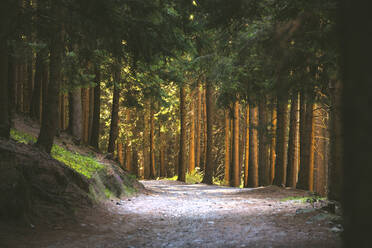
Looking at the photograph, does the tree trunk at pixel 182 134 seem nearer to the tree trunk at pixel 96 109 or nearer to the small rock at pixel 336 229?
the tree trunk at pixel 96 109

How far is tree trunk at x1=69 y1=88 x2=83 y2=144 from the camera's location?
15.2 m

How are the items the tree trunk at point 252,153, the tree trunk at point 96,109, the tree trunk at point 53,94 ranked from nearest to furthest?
the tree trunk at point 53,94
the tree trunk at point 96,109
the tree trunk at point 252,153

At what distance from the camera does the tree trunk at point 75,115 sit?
50.0ft

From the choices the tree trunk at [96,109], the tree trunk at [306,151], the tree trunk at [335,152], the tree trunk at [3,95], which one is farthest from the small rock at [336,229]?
the tree trunk at [96,109]

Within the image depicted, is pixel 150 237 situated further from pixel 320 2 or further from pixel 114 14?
pixel 320 2

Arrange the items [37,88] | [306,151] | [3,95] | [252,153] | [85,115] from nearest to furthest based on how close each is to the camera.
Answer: [3,95], [306,151], [37,88], [252,153], [85,115]

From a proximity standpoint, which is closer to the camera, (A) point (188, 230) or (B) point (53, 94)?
(A) point (188, 230)

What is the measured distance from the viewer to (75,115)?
613 inches

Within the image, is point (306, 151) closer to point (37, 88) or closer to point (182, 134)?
point (182, 134)

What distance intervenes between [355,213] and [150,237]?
16.1ft

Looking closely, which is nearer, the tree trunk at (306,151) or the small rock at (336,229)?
the small rock at (336,229)

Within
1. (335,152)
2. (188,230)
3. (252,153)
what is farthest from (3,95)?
(252,153)

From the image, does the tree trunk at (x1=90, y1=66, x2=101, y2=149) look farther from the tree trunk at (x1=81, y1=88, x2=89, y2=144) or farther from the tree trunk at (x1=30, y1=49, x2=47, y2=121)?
the tree trunk at (x1=30, y1=49, x2=47, y2=121)

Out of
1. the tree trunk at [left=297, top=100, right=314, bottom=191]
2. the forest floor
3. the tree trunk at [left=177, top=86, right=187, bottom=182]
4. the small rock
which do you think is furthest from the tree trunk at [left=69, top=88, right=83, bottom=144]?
the small rock
